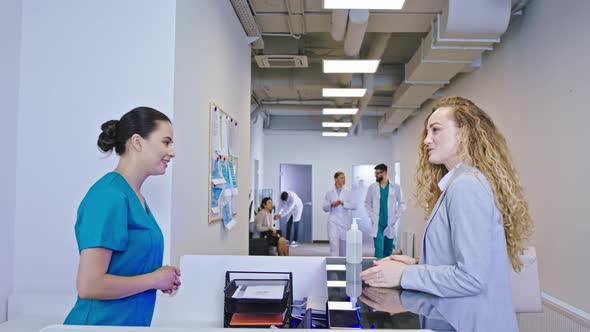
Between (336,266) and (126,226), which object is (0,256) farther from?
(336,266)

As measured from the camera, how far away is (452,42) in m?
3.61

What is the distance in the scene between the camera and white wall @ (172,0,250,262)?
79.0 inches

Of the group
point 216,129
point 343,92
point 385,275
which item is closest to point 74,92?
point 216,129

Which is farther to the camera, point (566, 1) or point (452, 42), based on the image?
point (452, 42)

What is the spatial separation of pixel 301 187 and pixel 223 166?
7.10 m

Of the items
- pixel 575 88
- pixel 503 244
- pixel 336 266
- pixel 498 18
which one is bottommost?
pixel 336 266

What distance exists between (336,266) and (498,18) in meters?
2.59

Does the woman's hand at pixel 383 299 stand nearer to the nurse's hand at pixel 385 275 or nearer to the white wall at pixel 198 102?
the nurse's hand at pixel 385 275

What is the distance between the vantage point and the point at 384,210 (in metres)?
5.75

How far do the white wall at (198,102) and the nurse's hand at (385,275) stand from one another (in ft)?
3.40

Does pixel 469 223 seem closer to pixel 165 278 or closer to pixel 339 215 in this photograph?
pixel 165 278

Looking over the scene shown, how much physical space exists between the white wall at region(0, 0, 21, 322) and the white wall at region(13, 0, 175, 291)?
0.03 m

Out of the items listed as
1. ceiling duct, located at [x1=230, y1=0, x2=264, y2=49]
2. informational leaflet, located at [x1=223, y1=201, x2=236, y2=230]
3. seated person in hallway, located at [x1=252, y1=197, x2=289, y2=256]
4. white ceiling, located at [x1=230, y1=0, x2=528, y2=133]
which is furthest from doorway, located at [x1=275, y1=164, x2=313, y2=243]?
informational leaflet, located at [x1=223, y1=201, x2=236, y2=230]

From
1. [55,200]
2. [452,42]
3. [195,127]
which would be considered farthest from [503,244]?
[452,42]
